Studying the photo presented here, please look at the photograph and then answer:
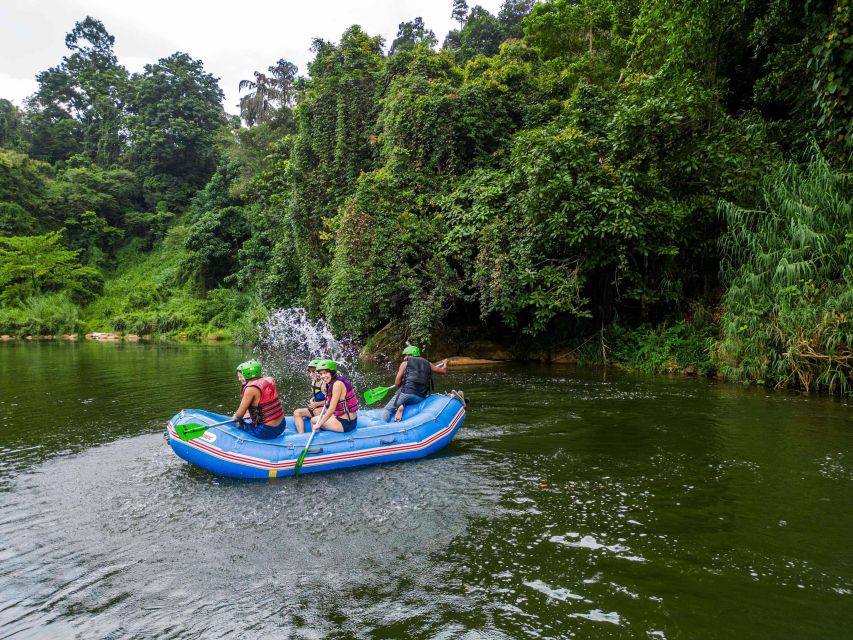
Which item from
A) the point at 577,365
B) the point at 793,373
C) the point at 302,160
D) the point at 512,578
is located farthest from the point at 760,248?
the point at 302,160

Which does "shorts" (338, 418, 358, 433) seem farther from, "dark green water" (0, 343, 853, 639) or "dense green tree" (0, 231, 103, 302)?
"dense green tree" (0, 231, 103, 302)

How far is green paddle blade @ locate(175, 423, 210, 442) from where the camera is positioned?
235 inches

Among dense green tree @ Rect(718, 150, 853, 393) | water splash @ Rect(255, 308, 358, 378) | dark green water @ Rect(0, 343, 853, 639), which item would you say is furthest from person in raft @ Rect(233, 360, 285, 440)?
dense green tree @ Rect(718, 150, 853, 393)

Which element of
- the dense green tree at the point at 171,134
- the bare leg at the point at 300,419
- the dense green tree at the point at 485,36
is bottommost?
the bare leg at the point at 300,419

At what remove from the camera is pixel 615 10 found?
17.7 meters

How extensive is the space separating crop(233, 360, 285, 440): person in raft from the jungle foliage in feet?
25.7

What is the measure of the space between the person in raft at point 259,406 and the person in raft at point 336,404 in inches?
19.1

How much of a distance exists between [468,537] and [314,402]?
128 inches

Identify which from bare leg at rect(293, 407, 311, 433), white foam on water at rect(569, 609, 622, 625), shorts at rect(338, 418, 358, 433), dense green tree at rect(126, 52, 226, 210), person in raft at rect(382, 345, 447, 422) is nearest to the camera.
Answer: white foam on water at rect(569, 609, 622, 625)

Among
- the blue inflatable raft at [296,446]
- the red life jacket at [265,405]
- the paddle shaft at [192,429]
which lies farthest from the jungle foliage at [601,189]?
the paddle shaft at [192,429]

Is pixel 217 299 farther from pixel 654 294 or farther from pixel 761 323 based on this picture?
pixel 761 323

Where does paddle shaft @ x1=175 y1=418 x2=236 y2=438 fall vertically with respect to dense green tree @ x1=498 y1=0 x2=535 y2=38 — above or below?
below

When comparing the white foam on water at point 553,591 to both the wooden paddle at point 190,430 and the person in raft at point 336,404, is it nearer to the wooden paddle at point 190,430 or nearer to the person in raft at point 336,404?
the person in raft at point 336,404

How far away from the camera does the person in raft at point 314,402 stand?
268 inches
